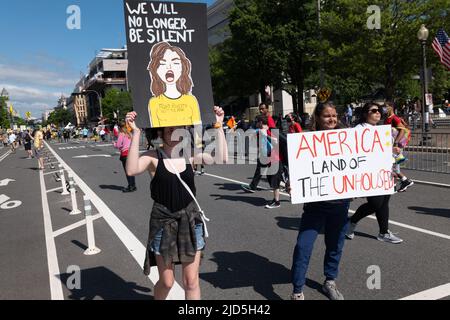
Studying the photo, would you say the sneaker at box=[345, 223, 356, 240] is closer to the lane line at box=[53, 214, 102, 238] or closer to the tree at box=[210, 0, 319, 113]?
the lane line at box=[53, 214, 102, 238]

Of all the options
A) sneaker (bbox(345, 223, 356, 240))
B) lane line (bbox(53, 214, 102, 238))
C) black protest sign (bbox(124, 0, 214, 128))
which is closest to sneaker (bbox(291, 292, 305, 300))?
black protest sign (bbox(124, 0, 214, 128))

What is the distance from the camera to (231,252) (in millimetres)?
5395

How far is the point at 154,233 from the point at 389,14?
65.5ft

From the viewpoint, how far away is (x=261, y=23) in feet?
111

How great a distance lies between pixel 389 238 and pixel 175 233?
3497 millimetres

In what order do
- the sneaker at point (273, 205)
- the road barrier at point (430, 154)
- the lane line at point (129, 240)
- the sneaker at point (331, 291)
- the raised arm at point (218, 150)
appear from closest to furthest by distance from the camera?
the raised arm at point (218, 150)
the sneaker at point (331, 291)
the lane line at point (129, 240)
the sneaker at point (273, 205)
the road barrier at point (430, 154)

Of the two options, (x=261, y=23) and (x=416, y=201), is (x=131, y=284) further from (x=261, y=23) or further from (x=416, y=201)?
(x=261, y=23)

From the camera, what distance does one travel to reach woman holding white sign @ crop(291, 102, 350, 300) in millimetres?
3727

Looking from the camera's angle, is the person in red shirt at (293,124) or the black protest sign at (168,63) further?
the person in red shirt at (293,124)

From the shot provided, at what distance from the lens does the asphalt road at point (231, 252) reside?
4219 millimetres

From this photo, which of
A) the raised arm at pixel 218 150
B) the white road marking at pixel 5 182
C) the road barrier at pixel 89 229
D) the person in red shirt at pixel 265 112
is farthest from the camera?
the white road marking at pixel 5 182

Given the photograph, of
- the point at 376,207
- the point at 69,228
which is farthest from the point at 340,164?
the point at 69,228

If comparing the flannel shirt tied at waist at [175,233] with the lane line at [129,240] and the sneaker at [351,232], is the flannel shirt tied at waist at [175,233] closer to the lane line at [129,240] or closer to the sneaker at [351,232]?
the lane line at [129,240]

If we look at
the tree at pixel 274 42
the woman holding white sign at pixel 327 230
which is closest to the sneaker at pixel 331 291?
the woman holding white sign at pixel 327 230
